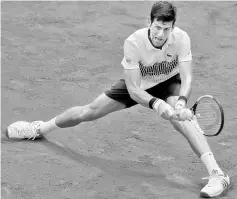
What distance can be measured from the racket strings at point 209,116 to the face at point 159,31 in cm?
69

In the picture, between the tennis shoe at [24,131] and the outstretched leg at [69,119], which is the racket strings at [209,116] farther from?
the tennis shoe at [24,131]

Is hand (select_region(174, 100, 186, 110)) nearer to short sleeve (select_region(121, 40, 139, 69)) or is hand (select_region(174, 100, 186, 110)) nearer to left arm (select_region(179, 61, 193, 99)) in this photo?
Answer: left arm (select_region(179, 61, 193, 99))

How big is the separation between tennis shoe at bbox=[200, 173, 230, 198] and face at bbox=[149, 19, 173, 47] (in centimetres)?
130

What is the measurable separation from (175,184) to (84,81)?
263cm

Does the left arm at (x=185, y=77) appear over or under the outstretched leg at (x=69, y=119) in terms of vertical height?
over

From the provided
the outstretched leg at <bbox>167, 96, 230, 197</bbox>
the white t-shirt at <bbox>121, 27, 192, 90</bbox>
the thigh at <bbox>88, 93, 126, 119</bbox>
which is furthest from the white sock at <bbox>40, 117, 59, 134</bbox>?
the outstretched leg at <bbox>167, 96, 230, 197</bbox>

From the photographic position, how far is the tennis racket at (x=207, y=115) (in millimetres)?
6844

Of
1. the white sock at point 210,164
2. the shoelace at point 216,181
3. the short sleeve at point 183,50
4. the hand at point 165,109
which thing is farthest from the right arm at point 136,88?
the shoelace at point 216,181

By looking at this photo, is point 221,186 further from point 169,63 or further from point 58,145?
point 58,145

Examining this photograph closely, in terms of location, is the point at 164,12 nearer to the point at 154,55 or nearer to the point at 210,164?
the point at 154,55

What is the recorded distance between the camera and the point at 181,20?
10.9 m

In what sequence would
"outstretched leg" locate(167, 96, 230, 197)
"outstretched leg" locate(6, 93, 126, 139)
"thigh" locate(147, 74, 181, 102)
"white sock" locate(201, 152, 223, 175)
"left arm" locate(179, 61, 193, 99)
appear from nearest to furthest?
"outstretched leg" locate(167, 96, 230, 197), "white sock" locate(201, 152, 223, 175), "left arm" locate(179, 61, 193, 99), "thigh" locate(147, 74, 181, 102), "outstretched leg" locate(6, 93, 126, 139)

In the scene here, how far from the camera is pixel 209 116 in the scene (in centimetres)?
693

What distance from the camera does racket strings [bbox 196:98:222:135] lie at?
6.84 m
